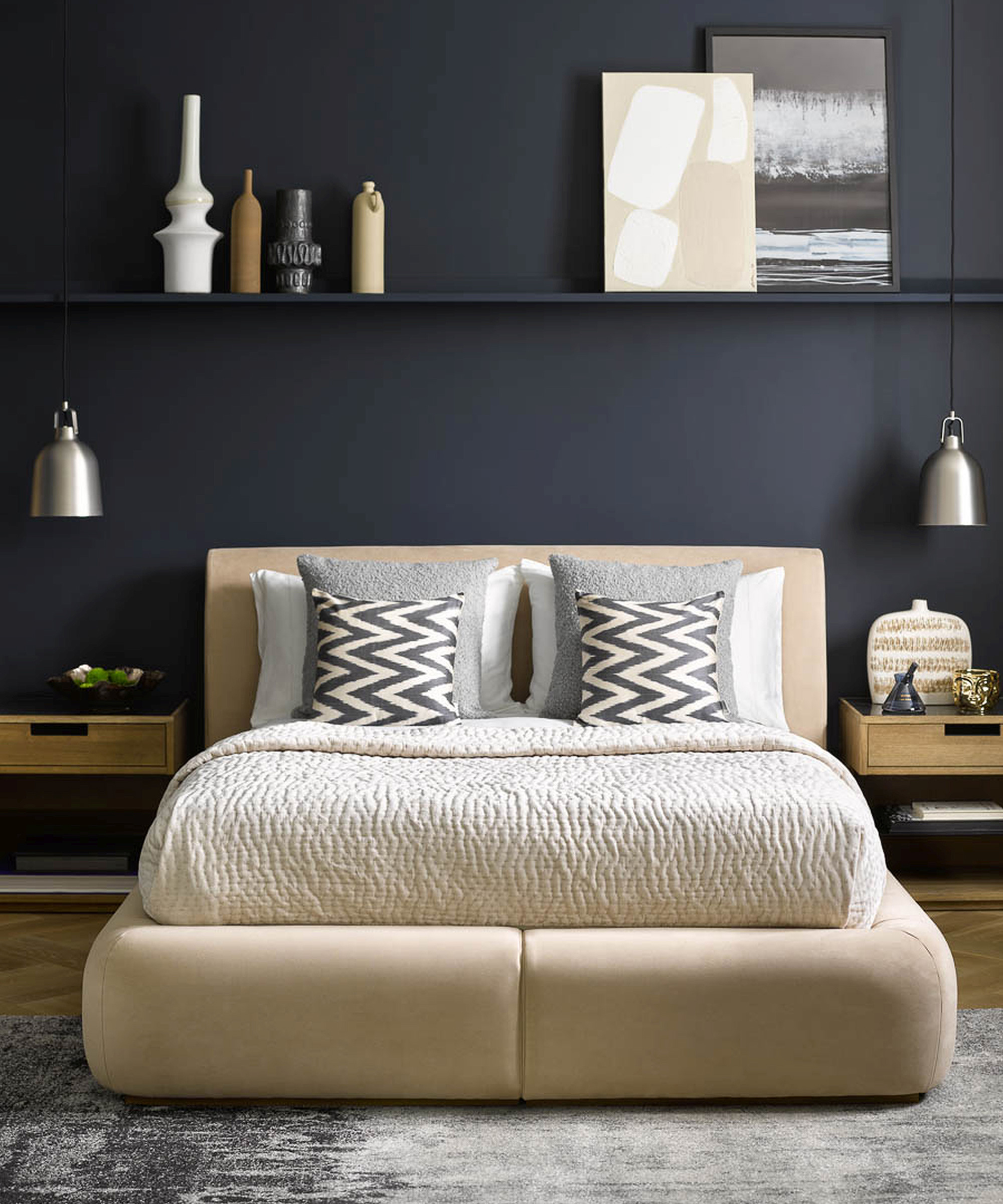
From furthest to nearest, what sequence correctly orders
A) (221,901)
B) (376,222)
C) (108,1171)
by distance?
(376,222), (221,901), (108,1171)

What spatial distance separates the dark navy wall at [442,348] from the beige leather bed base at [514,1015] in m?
1.89

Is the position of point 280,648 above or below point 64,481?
below

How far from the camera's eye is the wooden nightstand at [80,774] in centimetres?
374

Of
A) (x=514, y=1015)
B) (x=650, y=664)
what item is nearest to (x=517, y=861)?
(x=514, y=1015)

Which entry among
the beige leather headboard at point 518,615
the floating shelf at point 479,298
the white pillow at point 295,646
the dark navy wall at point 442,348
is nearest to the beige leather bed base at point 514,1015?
the white pillow at point 295,646

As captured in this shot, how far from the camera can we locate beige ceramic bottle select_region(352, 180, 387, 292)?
13.1 feet

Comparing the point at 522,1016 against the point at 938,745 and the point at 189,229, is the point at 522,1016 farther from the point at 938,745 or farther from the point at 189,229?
the point at 189,229

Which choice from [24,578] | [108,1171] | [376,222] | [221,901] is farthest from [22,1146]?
[376,222]

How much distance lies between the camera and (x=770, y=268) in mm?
4098

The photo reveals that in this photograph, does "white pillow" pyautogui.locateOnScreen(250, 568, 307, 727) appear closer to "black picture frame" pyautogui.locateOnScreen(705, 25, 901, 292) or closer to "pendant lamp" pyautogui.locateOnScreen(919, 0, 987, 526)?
"black picture frame" pyautogui.locateOnScreen(705, 25, 901, 292)

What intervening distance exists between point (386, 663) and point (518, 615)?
1.88 feet

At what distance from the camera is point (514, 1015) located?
2.43 m

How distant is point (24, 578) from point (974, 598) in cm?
311

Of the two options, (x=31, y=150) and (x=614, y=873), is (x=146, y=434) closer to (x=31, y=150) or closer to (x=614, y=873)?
(x=31, y=150)
